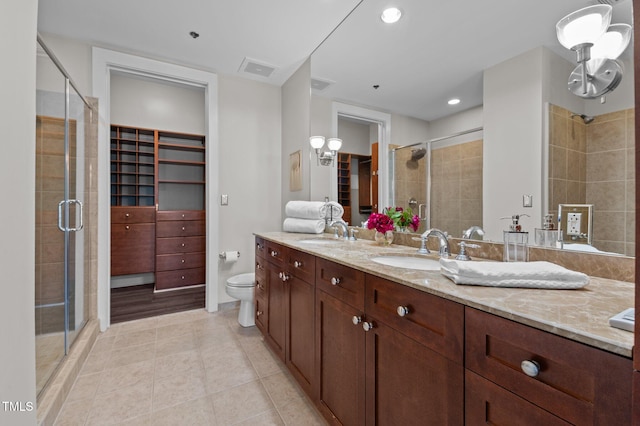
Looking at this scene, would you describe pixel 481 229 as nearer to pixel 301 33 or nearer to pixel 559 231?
pixel 559 231

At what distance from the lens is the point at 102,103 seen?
8.23 ft

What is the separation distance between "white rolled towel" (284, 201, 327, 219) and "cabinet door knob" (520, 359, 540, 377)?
1.89 m

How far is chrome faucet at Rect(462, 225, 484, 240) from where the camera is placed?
135 cm

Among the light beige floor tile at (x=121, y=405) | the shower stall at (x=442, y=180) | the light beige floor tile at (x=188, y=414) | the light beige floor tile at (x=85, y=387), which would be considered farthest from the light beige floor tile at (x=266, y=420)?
the shower stall at (x=442, y=180)

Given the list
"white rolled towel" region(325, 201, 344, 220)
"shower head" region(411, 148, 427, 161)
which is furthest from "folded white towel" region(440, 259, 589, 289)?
"white rolled towel" region(325, 201, 344, 220)

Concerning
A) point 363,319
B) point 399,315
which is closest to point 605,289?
point 399,315

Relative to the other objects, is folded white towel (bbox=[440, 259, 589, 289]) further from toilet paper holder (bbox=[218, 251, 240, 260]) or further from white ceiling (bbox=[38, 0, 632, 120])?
toilet paper holder (bbox=[218, 251, 240, 260])

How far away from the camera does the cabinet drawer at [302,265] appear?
1491 millimetres

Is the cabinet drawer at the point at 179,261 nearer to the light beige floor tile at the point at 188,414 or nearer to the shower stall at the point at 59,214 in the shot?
the shower stall at the point at 59,214

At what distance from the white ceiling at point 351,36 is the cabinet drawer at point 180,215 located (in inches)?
73.9

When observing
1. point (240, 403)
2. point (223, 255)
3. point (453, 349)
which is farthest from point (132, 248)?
point (453, 349)

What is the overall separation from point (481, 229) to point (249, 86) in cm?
285

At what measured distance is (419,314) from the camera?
0.86m

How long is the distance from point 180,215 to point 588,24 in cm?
406
